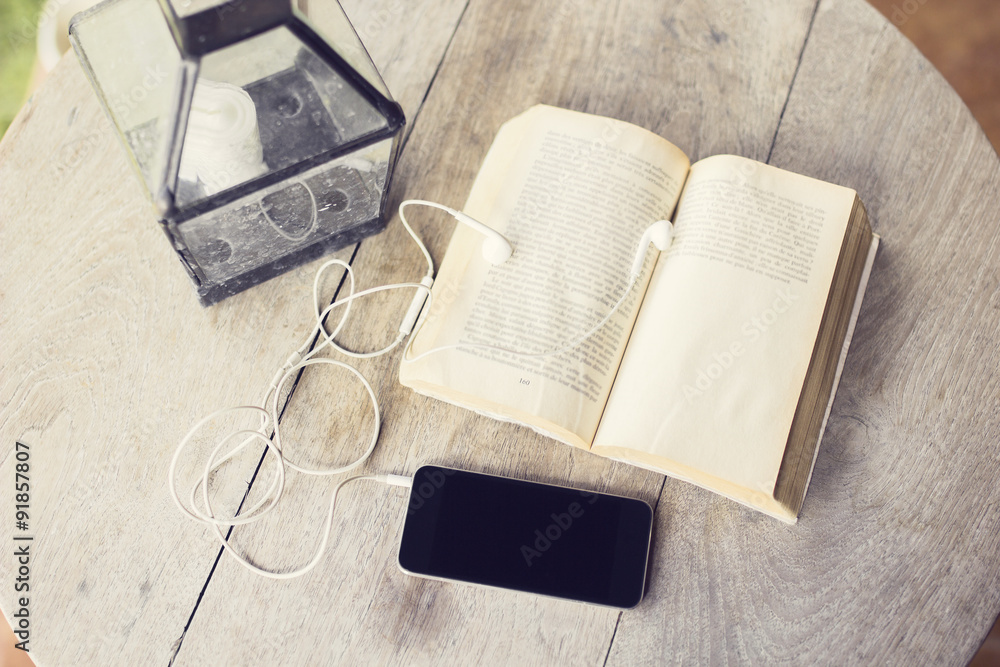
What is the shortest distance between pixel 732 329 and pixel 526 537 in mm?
298

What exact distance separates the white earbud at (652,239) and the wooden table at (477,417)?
18 cm

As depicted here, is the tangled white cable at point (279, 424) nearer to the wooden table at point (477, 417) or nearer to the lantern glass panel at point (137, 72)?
the wooden table at point (477, 417)

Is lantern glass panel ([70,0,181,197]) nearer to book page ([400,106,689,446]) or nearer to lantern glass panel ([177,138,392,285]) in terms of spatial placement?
lantern glass panel ([177,138,392,285])

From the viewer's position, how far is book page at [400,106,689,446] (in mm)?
664

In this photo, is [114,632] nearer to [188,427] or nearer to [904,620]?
[188,427]

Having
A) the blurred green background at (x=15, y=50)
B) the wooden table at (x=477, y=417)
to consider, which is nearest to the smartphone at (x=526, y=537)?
the wooden table at (x=477, y=417)

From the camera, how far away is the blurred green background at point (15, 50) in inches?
56.2

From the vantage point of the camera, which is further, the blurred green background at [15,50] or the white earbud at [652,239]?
the blurred green background at [15,50]

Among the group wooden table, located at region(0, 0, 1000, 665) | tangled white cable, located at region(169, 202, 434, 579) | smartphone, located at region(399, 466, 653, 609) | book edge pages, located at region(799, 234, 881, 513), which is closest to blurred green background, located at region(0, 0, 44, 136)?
wooden table, located at region(0, 0, 1000, 665)

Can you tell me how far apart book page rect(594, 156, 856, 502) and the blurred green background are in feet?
4.83

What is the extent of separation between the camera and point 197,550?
0.68 m

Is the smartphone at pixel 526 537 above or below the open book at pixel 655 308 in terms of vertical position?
below

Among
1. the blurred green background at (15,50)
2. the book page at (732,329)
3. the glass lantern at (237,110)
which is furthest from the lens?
the blurred green background at (15,50)

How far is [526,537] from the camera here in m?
0.69
